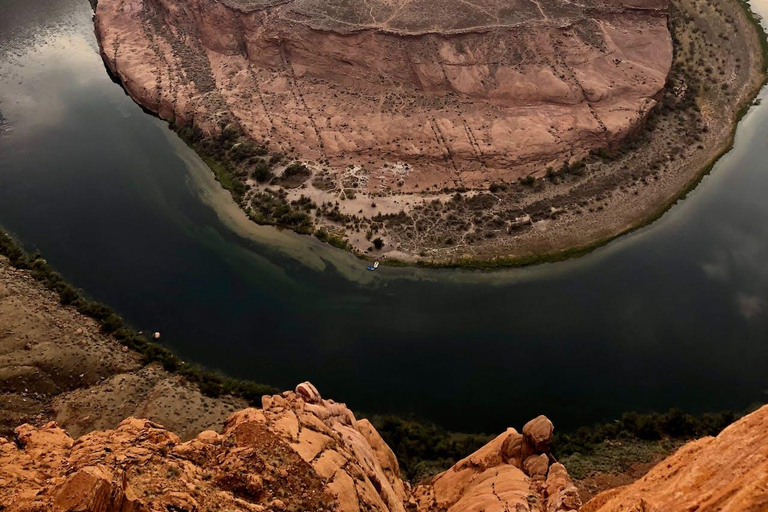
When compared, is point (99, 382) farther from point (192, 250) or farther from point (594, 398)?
Answer: point (594, 398)

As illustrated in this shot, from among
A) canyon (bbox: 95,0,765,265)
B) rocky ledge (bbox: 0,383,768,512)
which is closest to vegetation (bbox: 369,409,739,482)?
rocky ledge (bbox: 0,383,768,512)

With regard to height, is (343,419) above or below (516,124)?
below

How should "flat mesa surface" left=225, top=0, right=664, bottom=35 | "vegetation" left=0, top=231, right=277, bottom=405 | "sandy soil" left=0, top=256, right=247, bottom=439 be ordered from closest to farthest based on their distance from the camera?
1. "sandy soil" left=0, top=256, right=247, bottom=439
2. "vegetation" left=0, top=231, right=277, bottom=405
3. "flat mesa surface" left=225, top=0, right=664, bottom=35

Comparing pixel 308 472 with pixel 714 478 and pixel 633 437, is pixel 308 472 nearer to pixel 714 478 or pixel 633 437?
pixel 714 478

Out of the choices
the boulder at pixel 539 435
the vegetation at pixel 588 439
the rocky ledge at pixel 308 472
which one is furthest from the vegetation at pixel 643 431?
the rocky ledge at pixel 308 472

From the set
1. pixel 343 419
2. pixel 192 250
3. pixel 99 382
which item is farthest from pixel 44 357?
pixel 343 419

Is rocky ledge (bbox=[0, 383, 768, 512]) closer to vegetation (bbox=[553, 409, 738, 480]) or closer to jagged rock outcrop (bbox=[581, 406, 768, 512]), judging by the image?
jagged rock outcrop (bbox=[581, 406, 768, 512])

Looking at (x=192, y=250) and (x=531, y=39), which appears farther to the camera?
(x=531, y=39)
